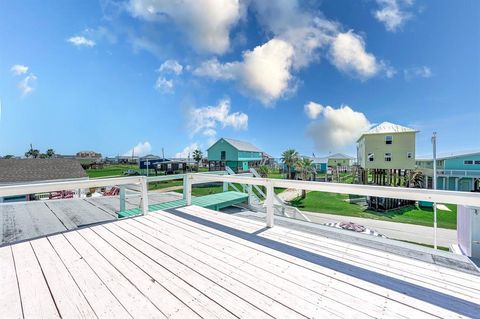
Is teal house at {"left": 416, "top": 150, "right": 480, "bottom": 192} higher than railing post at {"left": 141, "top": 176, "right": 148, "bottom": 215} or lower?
lower

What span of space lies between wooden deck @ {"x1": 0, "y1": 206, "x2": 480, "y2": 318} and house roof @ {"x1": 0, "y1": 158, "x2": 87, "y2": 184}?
51.3ft

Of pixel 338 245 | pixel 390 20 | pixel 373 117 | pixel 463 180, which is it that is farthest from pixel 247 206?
pixel 463 180

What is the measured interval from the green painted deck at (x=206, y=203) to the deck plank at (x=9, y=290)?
2121 mm

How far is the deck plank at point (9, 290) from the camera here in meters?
1.58

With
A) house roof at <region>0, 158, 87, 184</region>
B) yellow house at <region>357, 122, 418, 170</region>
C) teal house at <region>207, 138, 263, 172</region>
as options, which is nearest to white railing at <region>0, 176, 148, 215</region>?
house roof at <region>0, 158, 87, 184</region>

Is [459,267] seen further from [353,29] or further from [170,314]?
[353,29]

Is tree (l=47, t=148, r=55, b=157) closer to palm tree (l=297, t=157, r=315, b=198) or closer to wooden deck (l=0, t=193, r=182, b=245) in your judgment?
palm tree (l=297, t=157, r=315, b=198)

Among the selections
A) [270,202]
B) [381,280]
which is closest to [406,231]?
[270,202]

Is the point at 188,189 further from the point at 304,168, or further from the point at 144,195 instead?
the point at 304,168

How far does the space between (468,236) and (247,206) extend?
14.9ft

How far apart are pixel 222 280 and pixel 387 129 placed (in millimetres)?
24160

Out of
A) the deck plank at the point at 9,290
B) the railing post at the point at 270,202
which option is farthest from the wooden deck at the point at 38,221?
the railing post at the point at 270,202

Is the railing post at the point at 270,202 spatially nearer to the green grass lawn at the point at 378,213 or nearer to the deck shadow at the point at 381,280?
the deck shadow at the point at 381,280

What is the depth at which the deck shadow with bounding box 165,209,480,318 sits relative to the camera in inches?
64.8
